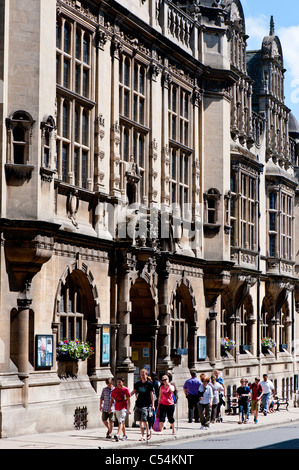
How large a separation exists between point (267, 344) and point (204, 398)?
18.2 metres

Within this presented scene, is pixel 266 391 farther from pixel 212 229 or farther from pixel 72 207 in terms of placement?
pixel 72 207

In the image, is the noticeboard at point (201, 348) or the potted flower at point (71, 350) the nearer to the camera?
the potted flower at point (71, 350)

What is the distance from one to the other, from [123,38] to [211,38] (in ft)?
28.4

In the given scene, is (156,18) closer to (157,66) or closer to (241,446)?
(157,66)

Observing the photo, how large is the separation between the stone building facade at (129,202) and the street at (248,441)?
3541 millimetres

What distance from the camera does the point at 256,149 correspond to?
5066cm

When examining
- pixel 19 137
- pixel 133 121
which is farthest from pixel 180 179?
pixel 19 137

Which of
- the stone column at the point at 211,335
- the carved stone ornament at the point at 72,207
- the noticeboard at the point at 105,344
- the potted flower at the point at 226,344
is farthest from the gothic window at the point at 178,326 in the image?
the carved stone ornament at the point at 72,207

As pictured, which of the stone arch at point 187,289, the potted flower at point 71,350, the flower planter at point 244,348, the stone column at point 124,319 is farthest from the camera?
the flower planter at point 244,348

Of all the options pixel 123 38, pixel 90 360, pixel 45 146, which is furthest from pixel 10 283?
pixel 123 38

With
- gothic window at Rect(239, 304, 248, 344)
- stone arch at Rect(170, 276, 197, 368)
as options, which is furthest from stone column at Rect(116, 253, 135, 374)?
gothic window at Rect(239, 304, 248, 344)

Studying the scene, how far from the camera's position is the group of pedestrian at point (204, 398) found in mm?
33438

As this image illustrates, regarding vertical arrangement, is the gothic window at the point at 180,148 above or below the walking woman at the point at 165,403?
above

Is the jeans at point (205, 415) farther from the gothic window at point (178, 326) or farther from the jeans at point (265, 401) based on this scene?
the jeans at point (265, 401)
